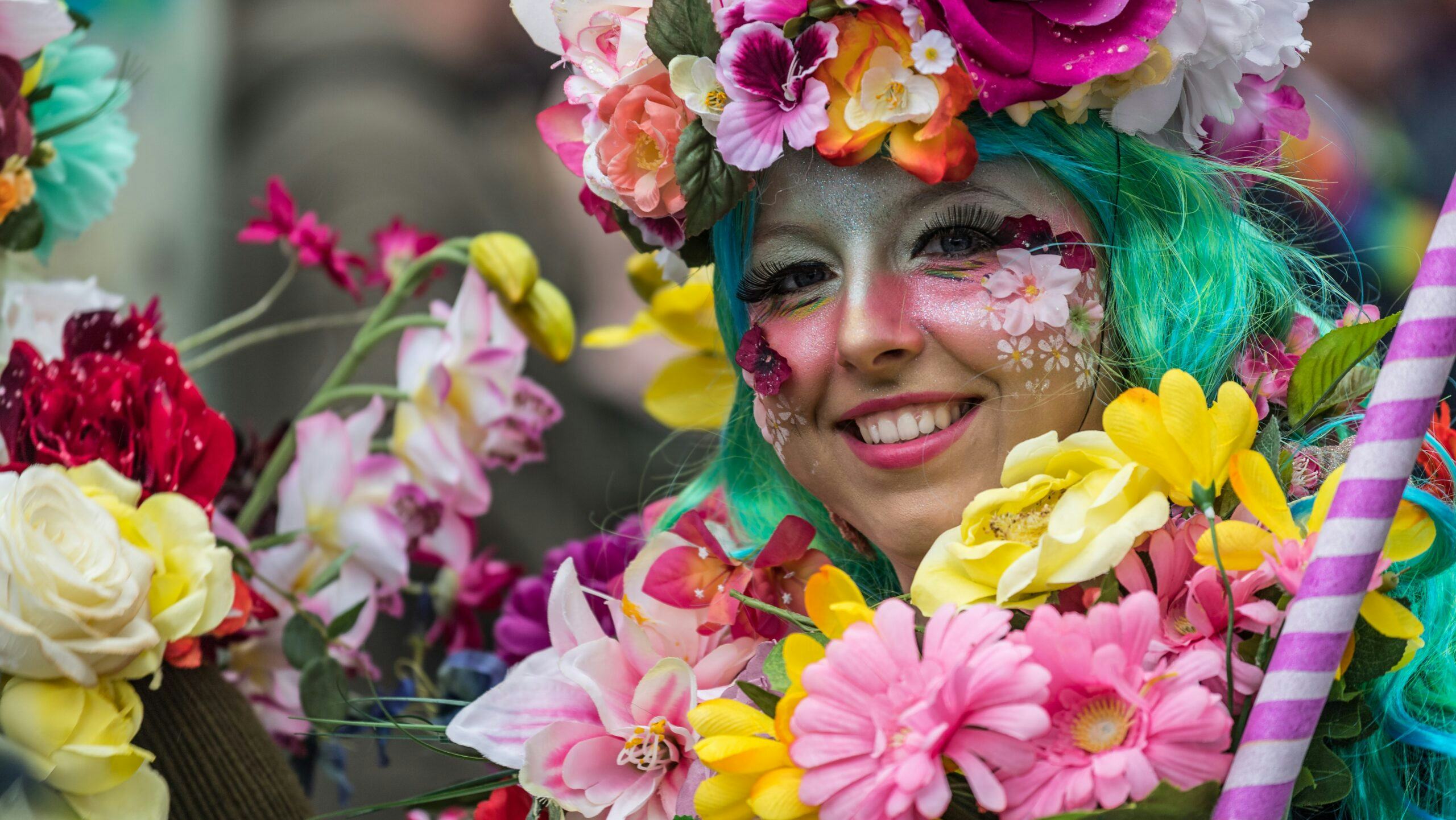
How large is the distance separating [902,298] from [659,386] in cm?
52

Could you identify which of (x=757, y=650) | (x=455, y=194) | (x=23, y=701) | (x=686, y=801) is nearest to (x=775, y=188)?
(x=757, y=650)

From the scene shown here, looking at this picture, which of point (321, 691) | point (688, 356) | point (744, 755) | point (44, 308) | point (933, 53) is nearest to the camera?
point (744, 755)

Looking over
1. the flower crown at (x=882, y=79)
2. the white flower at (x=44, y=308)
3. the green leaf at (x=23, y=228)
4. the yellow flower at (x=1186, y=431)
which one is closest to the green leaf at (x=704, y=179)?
the flower crown at (x=882, y=79)

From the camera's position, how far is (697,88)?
0.97 metres

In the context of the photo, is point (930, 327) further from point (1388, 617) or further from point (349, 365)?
point (349, 365)

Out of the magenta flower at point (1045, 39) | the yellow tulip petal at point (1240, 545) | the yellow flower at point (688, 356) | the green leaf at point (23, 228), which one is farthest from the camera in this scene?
the yellow flower at point (688, 356)

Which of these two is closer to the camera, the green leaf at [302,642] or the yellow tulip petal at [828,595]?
the yellow tulip petal at [828,595]

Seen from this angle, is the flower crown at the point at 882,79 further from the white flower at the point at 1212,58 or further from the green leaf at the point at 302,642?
the green leaf at the point at 302,642

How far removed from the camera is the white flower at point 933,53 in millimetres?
903

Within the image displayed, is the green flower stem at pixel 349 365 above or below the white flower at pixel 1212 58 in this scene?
below

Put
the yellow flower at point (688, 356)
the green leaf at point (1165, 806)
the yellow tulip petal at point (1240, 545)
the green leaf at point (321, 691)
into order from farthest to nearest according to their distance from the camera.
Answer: the yellow flower at point (688, 356) → the green leaf at point (321, 691) → the yellow tulip petal at point (1240, 545) → the green leaf at point (1165, 806)

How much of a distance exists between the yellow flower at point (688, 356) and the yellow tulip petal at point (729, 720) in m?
0.64

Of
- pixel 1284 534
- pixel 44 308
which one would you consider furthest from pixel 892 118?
pixel 44 308

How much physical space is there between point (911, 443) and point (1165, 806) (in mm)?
376
